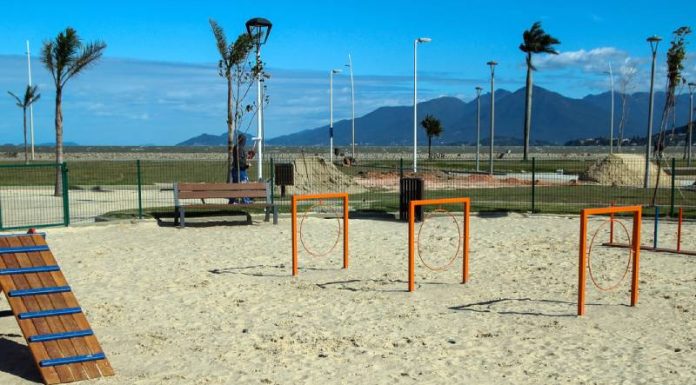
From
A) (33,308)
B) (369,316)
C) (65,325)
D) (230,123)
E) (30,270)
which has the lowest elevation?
(369,316)

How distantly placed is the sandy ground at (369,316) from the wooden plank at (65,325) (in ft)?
0.61

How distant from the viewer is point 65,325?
5.95 meters

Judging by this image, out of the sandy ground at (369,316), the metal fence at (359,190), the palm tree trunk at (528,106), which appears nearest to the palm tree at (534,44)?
the palm tree trunk at (528,106)

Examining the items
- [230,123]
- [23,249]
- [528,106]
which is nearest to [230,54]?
[230,123]

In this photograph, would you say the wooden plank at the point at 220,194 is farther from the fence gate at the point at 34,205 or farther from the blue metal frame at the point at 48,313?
the blue metal frame at the point at 48,313

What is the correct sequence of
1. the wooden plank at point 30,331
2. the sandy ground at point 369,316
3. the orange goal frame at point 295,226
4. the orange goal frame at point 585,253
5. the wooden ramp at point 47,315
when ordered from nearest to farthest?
the wooden plank at point 30,331 < the wooden ramp at point 47,315 < the sandy ground at point 369,316 < the orange goal frame at point 585,253 < the orange goal frame at point 295,226

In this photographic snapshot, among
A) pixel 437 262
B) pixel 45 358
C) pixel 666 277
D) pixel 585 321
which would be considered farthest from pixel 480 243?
pixel 45 358

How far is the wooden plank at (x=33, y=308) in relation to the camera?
5.54m

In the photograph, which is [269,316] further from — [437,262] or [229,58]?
[229,58]

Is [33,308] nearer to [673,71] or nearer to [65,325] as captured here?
[65,325]

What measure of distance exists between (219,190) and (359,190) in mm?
9864

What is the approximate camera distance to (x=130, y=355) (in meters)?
6.21

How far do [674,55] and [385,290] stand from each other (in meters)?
14.5

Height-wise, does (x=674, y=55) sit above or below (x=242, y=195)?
above
